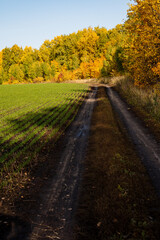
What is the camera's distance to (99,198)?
5191 mm

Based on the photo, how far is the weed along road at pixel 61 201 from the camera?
165 inches

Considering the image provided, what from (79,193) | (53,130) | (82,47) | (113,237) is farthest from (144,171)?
(82,47)

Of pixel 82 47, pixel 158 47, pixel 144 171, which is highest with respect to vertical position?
pixel 82 47

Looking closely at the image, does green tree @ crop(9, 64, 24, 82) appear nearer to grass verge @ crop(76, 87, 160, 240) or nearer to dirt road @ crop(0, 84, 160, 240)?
dirt road @ crop(0, 84, 160, 240)

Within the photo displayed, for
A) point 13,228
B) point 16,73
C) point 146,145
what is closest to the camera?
point 13,228

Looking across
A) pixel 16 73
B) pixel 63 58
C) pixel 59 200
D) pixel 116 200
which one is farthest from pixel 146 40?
pixel 16 73

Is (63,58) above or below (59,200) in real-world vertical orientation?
above

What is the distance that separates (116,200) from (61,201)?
5.03 feet

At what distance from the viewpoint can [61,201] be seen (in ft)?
17.3

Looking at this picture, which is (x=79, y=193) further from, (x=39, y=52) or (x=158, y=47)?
(x=39, y=52)

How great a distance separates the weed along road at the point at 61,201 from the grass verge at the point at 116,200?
27 centimetres

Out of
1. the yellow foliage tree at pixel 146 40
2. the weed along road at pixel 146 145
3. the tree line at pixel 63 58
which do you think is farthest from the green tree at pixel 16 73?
the weed along road at pixel 146 145

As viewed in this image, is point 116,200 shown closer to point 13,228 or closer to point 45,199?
point 45,199

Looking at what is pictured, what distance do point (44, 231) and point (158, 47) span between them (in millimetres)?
16241
